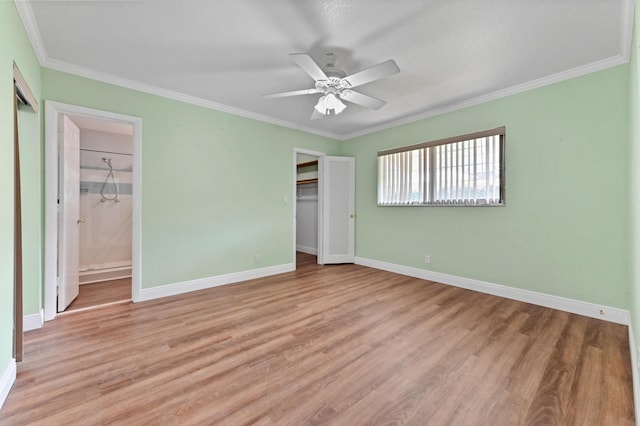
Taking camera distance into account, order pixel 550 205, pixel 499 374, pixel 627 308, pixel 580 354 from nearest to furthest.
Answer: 1. pixel 499 374
2. pixel 580 354
3. pixel 627 308
4. pixel 550 205

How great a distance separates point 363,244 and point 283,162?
2.13 metres

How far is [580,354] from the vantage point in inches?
76.6

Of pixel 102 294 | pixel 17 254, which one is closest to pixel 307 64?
pixel 17 254

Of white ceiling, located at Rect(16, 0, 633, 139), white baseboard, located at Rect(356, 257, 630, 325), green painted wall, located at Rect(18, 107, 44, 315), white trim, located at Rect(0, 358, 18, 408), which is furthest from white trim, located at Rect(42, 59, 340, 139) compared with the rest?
white baseboard, located at Rect(356, 257, 630, 325)

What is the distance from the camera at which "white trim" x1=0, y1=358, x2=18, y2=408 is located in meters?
1.44

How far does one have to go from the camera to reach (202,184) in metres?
3.52

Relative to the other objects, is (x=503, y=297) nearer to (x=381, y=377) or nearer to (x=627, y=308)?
(x=627, y=308)

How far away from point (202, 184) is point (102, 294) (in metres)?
1.87

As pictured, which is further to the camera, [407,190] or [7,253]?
[407,190]

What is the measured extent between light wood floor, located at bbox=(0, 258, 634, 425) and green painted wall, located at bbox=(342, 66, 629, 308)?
451 millimetres

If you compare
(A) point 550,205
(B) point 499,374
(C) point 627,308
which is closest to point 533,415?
(B) point 499,374

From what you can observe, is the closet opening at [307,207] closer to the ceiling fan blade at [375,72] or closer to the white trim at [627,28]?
the ceiling fan blade at [375,72]

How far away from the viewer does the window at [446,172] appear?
320cm

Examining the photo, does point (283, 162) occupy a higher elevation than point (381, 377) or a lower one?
higher
